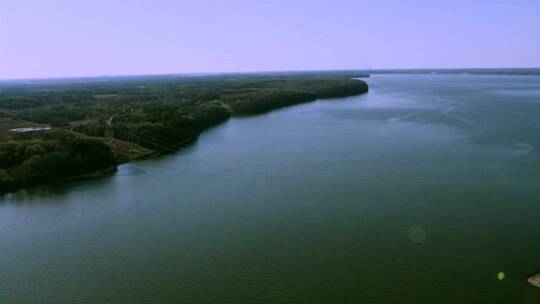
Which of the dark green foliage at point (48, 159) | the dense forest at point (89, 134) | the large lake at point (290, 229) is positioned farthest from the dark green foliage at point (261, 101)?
the dark green foliage at point (48, 159)

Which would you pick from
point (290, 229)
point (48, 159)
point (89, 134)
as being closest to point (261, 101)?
point (89, 134)

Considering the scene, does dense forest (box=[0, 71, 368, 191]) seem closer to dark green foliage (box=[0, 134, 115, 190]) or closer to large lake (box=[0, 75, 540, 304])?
dark green foliage (box=[0, 134, 115, 190])

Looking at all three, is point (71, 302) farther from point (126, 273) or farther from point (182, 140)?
point (182, 140)

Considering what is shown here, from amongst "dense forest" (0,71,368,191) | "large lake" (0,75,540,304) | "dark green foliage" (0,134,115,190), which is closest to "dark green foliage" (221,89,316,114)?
"dense forest" (0,71,368,191)

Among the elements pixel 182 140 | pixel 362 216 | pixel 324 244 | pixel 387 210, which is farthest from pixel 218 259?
pixel 182 140

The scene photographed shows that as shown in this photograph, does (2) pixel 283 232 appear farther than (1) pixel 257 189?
No

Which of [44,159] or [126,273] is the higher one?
[44,159]

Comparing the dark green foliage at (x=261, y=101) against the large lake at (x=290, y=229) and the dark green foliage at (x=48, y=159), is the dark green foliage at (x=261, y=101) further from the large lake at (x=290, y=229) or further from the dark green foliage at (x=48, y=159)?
the dark green foliage at (x=48, y=159)

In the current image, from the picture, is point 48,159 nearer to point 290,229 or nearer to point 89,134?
point 89,134
